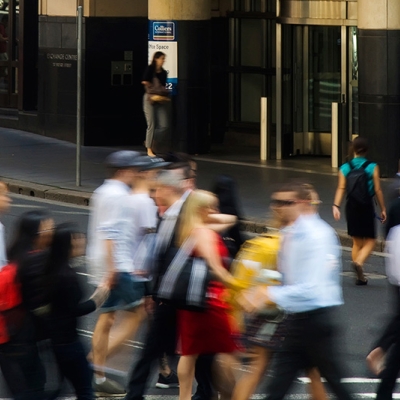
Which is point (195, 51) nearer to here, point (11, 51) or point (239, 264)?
point (11, 51)

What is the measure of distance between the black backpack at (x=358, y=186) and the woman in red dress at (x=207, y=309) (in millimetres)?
4865

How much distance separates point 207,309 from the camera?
24.2ft

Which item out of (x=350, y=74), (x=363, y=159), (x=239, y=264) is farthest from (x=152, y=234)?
(x=350, y=74)

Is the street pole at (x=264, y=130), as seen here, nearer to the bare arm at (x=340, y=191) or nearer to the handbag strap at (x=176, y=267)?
the bare arm at (x=340, y=191)

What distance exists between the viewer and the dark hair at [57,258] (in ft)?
22.7

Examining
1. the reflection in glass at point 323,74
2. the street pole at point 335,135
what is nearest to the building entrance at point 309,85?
the reflection in glass at point 323,74

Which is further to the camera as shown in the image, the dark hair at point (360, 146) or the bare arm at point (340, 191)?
the bare arm at point (340, 191)

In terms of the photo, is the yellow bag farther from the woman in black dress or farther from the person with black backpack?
the person with black backpack

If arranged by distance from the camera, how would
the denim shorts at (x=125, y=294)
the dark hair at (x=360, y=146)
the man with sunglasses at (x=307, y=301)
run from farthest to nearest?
the dark hair at (x=360, y=146), the denim shorts at (x=125, y=294), the man with sunglasses at (x=307, y=301)

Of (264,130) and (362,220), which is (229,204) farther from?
(264,130)

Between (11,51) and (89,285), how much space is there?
1499cm

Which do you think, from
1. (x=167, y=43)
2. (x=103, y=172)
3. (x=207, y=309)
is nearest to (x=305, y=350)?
(x=207, y=309)

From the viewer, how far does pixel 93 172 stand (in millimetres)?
19641

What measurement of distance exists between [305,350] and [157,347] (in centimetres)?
124
